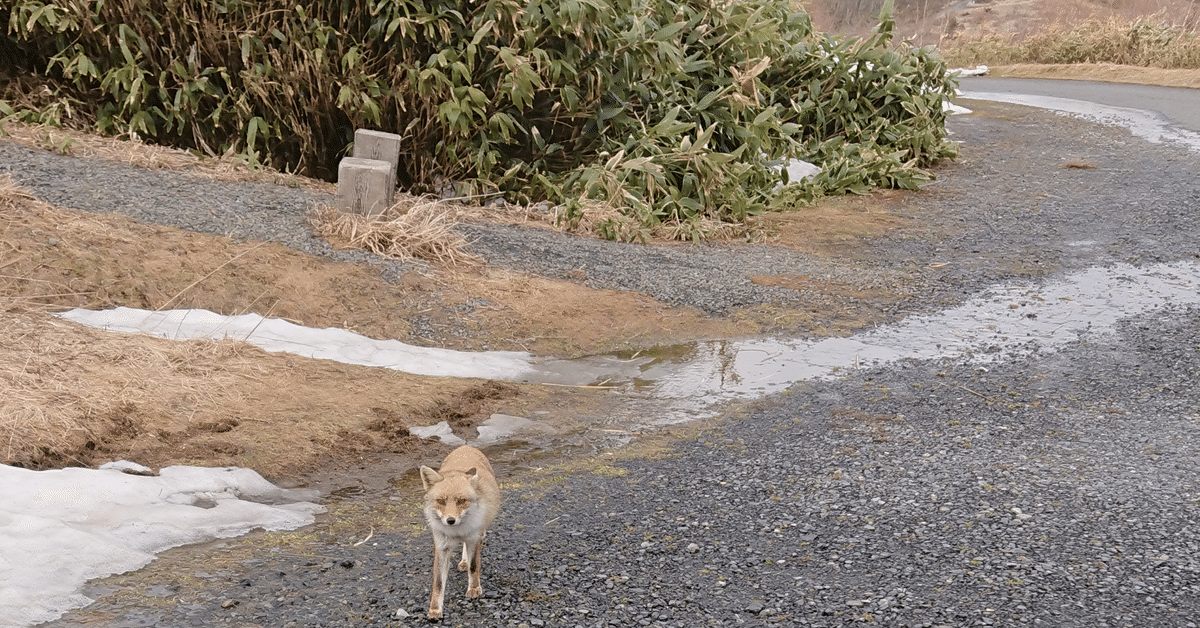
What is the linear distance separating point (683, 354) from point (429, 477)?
12.3 feet

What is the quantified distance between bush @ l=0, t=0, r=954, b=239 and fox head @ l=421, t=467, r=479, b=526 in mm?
6348

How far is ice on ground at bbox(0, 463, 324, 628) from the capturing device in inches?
148

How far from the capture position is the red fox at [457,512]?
3529 millimetres

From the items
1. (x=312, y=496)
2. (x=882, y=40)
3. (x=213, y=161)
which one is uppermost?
(x=882, y=40)

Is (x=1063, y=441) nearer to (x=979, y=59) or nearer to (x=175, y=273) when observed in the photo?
(x=175, y=273)

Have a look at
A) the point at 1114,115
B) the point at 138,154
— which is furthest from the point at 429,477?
the point at 1114,115

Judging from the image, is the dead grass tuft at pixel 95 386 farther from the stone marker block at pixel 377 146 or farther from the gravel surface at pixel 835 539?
the stone marker block at pixel 377 146

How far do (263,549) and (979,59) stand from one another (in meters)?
32.9

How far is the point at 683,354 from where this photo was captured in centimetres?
717

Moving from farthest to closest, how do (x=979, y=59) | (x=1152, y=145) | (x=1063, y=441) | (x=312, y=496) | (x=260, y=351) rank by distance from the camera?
(x=979, y=59) < (x=1152, y=145) < (x=260, y=351) < (x=1063, y=441) < (x=312, y=496)

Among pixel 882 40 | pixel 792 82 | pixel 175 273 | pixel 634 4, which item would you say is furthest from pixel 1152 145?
pixel 175 273

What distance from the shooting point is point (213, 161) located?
989 centimetres

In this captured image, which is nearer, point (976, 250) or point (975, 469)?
point (975, 469)

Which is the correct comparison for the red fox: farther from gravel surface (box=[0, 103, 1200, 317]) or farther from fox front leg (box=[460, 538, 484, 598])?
gravel surface (box=[0, 103, 1200, 317])
